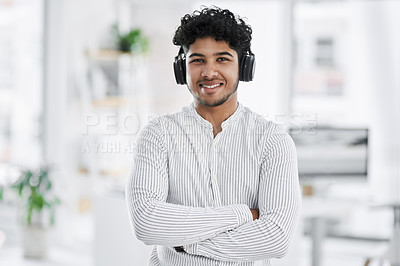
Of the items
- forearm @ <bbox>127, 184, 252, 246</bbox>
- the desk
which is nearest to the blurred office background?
the desk

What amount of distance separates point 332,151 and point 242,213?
2181 mm

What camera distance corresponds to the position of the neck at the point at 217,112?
1710 millimetres

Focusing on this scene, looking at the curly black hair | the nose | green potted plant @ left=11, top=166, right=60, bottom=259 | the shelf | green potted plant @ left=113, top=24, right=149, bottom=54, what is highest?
green potted plant @ left=113, top=24, right=149, bottom=54

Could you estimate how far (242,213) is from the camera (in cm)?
159

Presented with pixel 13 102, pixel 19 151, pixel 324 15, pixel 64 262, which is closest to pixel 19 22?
pixel 13 102

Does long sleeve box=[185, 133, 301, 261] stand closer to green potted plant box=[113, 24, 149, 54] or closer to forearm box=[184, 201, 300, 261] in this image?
forearm box=[184, 201, 300, 261]

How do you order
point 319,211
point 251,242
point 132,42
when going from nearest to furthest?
point 251,242
point 319,211
point 132,42

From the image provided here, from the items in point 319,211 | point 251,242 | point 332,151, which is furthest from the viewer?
point 332,151

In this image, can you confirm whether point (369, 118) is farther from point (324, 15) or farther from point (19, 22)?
point (19, 22)

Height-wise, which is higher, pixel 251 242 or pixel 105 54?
pixel 105 54

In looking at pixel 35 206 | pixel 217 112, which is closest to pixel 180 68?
pixel 217 112

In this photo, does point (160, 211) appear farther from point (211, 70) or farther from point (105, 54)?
point (105, 54)

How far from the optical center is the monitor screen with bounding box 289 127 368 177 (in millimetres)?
3596

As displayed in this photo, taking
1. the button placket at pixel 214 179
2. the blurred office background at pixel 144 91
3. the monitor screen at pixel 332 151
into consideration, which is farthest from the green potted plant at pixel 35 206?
the button placket at pixel 214 179
